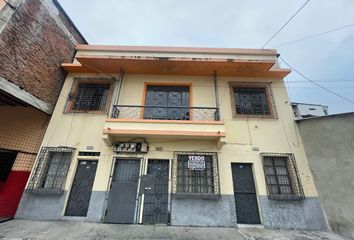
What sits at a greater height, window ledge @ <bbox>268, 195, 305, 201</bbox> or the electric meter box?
the electric meter box

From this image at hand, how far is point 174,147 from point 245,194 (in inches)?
121

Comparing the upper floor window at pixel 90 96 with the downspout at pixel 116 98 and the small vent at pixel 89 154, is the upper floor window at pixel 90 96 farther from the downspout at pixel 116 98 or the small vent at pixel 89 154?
the small vent at pixel 89 154

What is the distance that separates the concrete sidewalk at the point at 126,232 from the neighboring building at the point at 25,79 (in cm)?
178

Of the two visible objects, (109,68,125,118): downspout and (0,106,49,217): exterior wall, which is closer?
(0,106,49,217): exterior wall

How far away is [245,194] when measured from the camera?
5.57 m

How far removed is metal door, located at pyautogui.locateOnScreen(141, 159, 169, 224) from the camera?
17.3 ft

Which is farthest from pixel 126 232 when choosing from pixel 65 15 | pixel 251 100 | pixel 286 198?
pixel 65 15

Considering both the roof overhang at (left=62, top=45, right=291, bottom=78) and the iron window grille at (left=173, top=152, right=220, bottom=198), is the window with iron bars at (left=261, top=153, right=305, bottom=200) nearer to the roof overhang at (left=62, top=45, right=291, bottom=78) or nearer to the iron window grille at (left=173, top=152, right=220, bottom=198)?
the iron window grille at (left=173, top=152, right=220, bottom=198)

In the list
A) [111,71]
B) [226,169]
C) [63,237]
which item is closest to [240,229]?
[226,169]

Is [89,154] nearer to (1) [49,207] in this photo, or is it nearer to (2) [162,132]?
(1) [49,207]

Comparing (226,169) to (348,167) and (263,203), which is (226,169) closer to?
(263,203)

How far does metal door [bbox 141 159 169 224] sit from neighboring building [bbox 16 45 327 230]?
1.3 inches

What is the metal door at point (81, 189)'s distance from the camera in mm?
5410

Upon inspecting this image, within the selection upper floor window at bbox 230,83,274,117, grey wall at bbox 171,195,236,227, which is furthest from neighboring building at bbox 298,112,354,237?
grey wall at bbox 171,195,236,227
